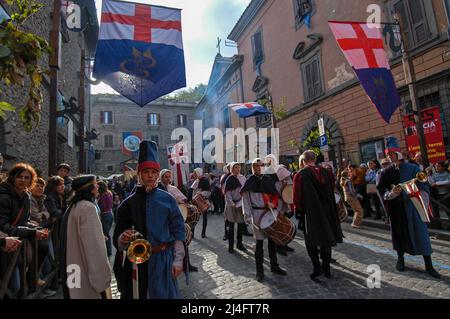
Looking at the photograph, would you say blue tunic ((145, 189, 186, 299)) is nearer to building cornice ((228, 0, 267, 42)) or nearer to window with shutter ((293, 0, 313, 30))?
window with shutter ((293, 0, 313, 30))

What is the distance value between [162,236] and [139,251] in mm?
297

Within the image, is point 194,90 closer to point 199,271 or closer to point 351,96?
point 351,96

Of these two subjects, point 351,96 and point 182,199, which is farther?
point 351,96

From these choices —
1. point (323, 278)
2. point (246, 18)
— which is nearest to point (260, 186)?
point (323, 278)

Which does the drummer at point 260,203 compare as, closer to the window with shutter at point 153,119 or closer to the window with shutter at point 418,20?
the window with shutter at point 418,20

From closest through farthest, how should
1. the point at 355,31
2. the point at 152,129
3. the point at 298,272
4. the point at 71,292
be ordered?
the point at 71,292 → the point at 298,272 → the point at 355,31 → the point at 152,129

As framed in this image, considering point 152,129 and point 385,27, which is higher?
point 152,129

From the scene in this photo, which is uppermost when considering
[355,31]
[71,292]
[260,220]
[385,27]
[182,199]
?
[385,27]

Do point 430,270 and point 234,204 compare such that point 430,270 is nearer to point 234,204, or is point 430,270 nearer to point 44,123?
point 234,204

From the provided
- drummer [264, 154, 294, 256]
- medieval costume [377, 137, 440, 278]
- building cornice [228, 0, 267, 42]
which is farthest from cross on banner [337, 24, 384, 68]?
building cornice [228, 0, 267, 42]

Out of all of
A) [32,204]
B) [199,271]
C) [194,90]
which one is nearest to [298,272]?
[199,271]

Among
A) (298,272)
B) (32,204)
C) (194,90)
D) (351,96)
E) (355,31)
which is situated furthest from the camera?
(194,90)

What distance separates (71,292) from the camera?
2693mm

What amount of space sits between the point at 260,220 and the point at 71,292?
2.91m
